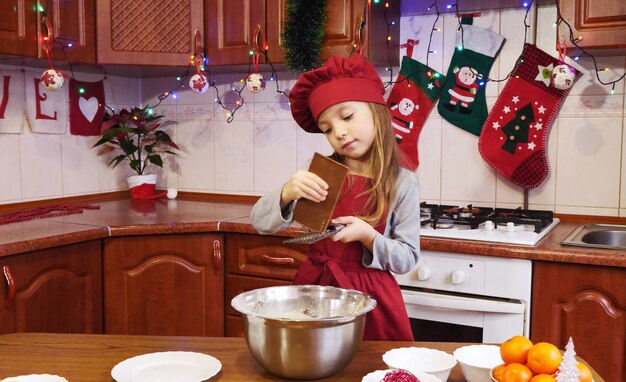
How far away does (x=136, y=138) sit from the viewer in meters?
3.07

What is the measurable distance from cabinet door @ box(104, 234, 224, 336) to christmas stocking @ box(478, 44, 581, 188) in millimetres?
1079

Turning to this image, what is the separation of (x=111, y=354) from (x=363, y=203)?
68 cm

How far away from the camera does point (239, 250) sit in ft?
7.47

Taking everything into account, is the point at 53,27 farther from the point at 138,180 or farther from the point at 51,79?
the point at 138,180

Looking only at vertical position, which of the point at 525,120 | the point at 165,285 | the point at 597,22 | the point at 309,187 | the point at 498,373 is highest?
the point at 597,22

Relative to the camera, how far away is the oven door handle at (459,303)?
1.85 metres

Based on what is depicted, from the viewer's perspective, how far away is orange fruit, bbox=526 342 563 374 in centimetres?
84

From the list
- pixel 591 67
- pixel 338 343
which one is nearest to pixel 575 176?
pixel 591 67

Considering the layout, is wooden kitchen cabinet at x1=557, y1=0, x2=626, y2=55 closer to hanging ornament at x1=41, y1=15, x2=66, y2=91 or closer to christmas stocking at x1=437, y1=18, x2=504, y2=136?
christmas stocking at x1=437, y1=18, x2=504, y2=136

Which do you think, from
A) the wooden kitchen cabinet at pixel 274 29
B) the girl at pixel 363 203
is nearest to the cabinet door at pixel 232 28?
the wooden kitchen cabinet at pixel 274 29

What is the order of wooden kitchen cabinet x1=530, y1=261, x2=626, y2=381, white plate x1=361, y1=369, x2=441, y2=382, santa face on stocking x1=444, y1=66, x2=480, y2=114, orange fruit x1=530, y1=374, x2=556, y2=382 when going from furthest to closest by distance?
1. santa face on stocking x1=444, y1=66, x2=480, y2=114
2. wooden kitchen cabinet x1=530, y1=261, x2=626, y2=381
3. white plate x1=361, y1=369, x2=441, y2=382
4. orange fruit x1=530, y1=374, x2=556, y2=382

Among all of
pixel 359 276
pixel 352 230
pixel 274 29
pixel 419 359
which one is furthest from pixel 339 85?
pixel 274 29

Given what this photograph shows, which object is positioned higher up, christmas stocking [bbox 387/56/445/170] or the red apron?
christmas stocking [bbox 387/56/445/170]

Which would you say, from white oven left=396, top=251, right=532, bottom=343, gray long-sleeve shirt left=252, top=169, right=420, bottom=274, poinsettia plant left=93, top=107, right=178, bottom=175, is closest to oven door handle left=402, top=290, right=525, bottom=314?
white oven left=396, top=251, right=532, bottom=343
